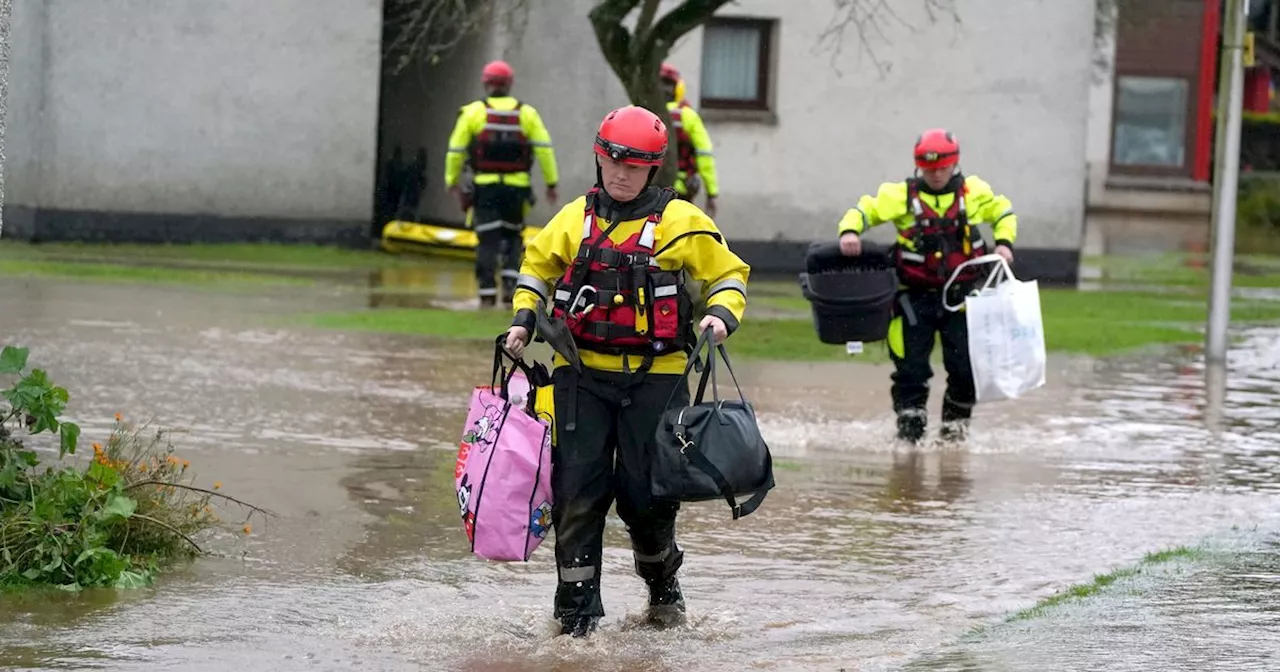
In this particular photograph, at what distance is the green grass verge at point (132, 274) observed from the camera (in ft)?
60.4

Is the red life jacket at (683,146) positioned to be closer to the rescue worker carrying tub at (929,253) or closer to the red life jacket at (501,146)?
the red life jacket at (501,146)

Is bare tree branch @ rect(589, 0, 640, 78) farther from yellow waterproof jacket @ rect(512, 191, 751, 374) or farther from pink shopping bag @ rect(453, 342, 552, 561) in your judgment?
pink shopping bag @ rect(453, 342, 552, 561)

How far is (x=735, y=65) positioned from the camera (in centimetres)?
2377

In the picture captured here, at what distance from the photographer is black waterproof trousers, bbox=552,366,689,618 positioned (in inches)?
252

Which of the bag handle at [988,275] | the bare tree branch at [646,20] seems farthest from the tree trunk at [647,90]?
the bag handle at [988,275]

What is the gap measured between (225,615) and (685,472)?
153cm

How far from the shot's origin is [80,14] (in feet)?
74.5

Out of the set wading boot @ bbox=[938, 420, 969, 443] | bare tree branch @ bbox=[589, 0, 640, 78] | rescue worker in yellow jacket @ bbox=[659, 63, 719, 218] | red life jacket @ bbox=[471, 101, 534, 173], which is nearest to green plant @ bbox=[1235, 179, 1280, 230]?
rescue worker in yellow jacket @ bbox=[659, 63, 719, 218]

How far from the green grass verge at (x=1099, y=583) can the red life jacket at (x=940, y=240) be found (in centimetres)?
297

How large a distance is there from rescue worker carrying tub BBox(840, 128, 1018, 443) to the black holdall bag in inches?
175

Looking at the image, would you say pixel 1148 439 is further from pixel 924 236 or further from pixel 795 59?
pixel 795 59

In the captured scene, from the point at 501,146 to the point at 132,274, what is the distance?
395 cm

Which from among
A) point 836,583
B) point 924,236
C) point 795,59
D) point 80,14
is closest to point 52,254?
point 80,14

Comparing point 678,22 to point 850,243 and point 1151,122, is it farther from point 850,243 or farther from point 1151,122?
point 1151,122
